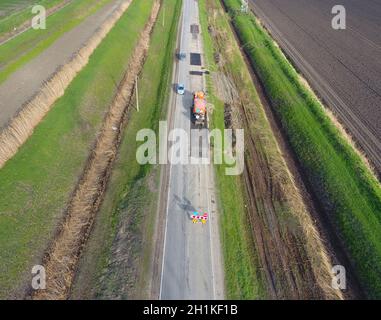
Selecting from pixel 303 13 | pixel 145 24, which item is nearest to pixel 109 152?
pixel 145 24

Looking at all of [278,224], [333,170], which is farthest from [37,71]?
[333,170]

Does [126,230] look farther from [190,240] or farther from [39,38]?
[39,38]

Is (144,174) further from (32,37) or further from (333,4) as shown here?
(333,4)

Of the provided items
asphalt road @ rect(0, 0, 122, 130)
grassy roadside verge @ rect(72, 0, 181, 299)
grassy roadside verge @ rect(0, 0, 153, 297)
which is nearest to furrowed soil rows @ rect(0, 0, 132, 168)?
grassy roadside verge @ rect(0, 0, 153, 297)

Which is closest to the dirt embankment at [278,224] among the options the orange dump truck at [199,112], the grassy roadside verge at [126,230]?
the orange dump truck at [199,112]

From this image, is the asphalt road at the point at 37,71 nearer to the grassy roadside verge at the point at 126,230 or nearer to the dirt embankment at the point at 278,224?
the grassy roadside verge at the point at 126,230
